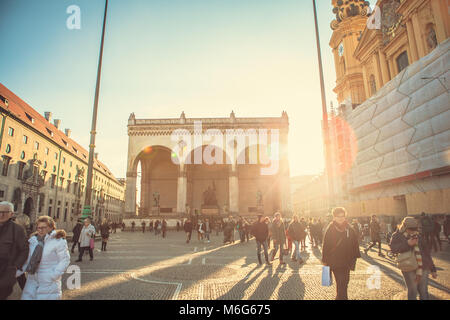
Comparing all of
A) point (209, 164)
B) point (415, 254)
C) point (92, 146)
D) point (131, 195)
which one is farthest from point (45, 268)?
point (209, 164)

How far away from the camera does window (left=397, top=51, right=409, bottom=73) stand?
81.2 ft

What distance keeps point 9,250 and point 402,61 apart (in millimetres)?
30804

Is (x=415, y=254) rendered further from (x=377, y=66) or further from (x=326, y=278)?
(x=377, y=66)

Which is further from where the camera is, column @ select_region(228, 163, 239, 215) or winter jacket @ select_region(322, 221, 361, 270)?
column @ select_region(228, 163, 239, 215)

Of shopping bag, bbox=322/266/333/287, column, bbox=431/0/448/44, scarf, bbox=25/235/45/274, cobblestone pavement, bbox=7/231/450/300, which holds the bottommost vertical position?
cobblestone pavement, bbox=7/231/450/300

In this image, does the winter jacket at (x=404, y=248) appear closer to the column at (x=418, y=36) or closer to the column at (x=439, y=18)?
the column at (x=439, y=18)

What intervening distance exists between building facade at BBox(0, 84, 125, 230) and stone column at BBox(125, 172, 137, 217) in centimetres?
1020

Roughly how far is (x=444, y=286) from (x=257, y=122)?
37.7m

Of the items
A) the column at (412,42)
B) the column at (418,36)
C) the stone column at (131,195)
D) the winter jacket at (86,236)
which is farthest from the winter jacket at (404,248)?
the stone column at (131,195)

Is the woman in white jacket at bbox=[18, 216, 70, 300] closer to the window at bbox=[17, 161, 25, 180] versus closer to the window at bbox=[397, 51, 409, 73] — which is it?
the window at bbox=[397, 51, 409, 73]

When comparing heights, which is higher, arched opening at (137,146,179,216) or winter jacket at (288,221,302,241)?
arched opening at (137,146,179,216)

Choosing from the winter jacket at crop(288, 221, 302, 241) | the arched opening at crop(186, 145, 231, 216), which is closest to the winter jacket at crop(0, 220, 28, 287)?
the winter jacket at crop(288, 221, 302, 241)

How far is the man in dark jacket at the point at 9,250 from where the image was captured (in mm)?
3451

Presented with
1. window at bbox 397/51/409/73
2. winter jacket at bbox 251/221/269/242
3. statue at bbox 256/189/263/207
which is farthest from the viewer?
statue at bbox 256/189/263/207
